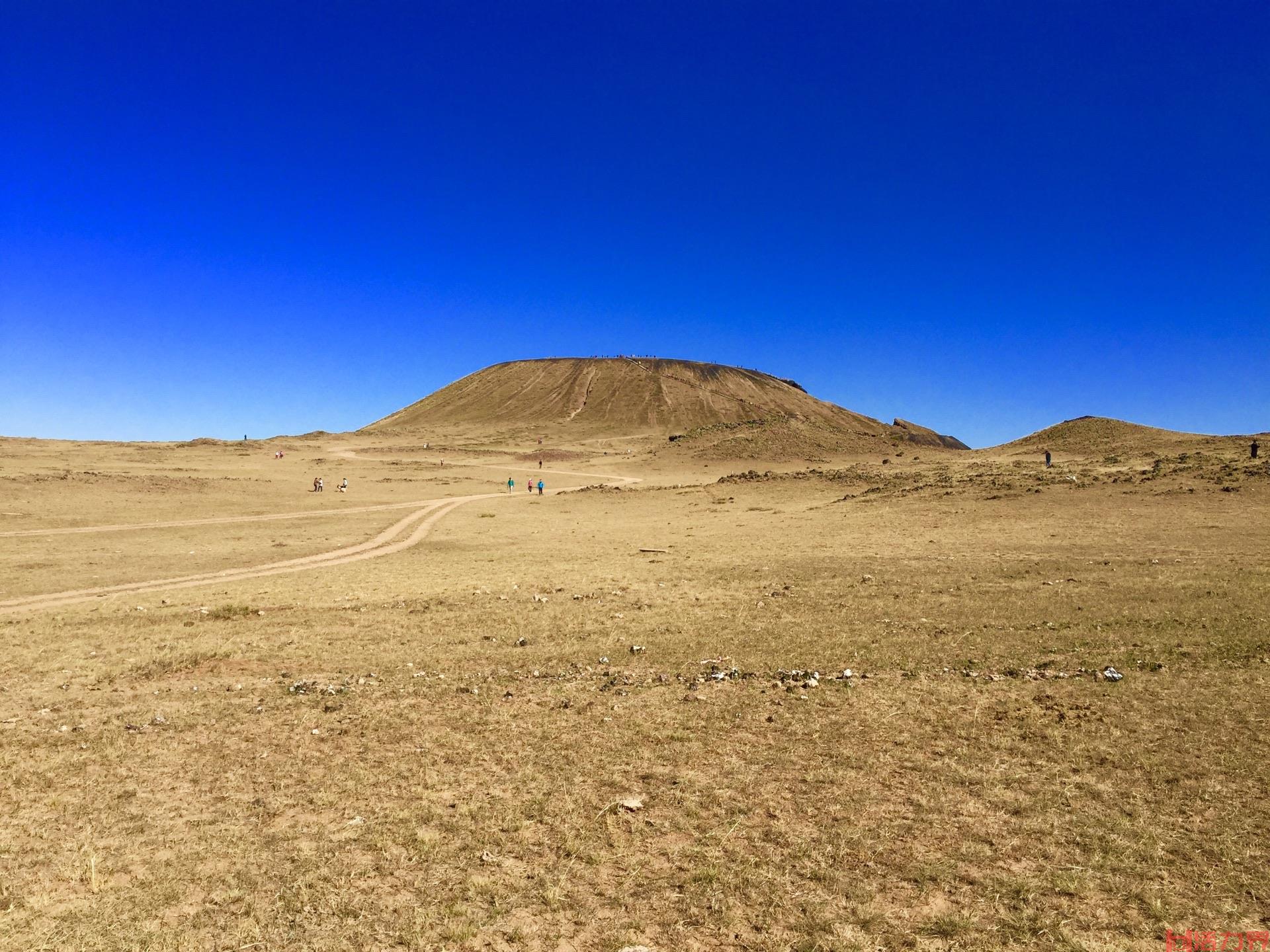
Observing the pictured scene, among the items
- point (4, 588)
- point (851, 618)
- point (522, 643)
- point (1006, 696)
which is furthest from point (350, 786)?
point (4, 588)

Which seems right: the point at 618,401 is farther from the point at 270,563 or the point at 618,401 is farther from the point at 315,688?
the point at 315,688

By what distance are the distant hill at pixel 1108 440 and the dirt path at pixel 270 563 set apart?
4809 cm

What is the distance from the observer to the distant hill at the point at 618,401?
146m

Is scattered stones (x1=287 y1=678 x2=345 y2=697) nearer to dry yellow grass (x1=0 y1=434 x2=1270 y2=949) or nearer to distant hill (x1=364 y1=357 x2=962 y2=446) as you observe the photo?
dry yellow grass (x1=0 y1=434 x2=1270 y2=949)

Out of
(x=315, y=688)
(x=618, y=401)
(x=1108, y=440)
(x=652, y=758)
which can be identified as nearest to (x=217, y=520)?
(x=315, y=688)

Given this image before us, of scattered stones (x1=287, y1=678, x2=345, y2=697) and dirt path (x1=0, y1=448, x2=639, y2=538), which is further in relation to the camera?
dirt path (x1=0, y1=448, x2=639, y2=538)

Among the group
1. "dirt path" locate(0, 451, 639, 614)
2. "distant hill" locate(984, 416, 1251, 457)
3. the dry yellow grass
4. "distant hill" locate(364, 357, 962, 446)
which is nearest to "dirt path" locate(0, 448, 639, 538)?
"dirt path" locate(0, 451, 639, 614)

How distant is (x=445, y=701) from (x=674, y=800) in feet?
15.8

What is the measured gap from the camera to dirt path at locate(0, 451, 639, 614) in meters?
19.1

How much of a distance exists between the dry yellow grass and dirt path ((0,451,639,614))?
1045 mm

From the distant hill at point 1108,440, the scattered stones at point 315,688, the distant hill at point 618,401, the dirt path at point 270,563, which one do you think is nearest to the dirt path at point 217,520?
the dirt path at point 270,563

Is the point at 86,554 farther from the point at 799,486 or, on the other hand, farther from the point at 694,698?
the point at 799,486

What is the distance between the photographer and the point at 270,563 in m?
26.2

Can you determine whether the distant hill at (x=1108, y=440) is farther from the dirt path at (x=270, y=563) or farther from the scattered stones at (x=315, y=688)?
the scattered stones at (x=315, y=688)
